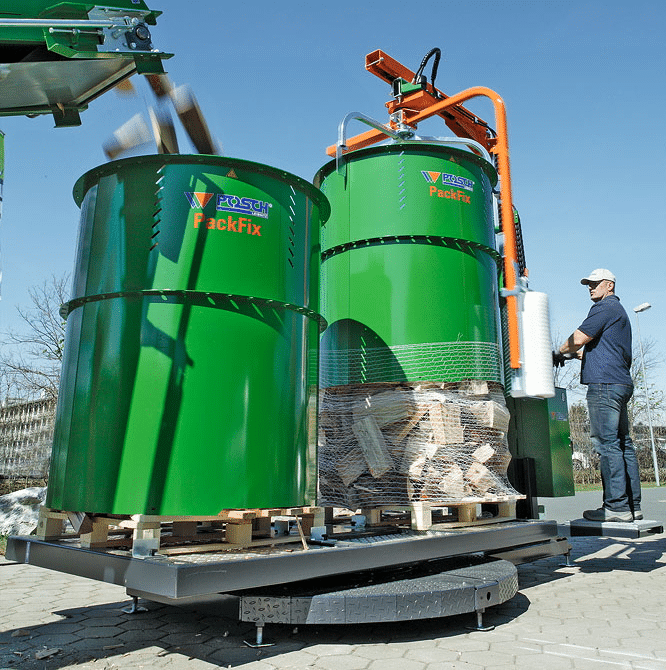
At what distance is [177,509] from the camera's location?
3.74m

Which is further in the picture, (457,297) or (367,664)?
(457,297)

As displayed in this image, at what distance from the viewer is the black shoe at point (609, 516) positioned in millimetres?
5945

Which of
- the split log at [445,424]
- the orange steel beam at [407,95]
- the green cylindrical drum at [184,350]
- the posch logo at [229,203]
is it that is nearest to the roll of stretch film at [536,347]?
the split log at [445,424]

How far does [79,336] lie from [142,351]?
23.2 inches

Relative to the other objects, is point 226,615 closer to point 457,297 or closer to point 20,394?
point 457,297

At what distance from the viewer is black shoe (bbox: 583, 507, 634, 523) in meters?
5.95

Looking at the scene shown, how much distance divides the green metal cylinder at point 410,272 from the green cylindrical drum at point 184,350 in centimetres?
147

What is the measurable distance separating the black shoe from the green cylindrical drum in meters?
3.33

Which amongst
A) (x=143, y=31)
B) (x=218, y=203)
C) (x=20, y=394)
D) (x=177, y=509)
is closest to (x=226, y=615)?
(x=177, y=509)

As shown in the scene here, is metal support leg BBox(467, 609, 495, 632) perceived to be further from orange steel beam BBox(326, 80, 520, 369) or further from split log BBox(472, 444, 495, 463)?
orange steel beam BBox(326, 80, 520, 369)

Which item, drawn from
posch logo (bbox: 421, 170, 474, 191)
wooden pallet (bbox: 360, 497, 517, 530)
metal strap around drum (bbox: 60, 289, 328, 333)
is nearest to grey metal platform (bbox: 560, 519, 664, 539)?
wooden pallet (bbox: 360, 497, 517, 530)

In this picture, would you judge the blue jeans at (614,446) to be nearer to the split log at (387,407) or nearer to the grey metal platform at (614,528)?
the grey metal platform at (614,528)

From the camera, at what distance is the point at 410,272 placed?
18.6 feet

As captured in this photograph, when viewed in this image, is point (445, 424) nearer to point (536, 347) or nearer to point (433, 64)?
point (536, 347)
